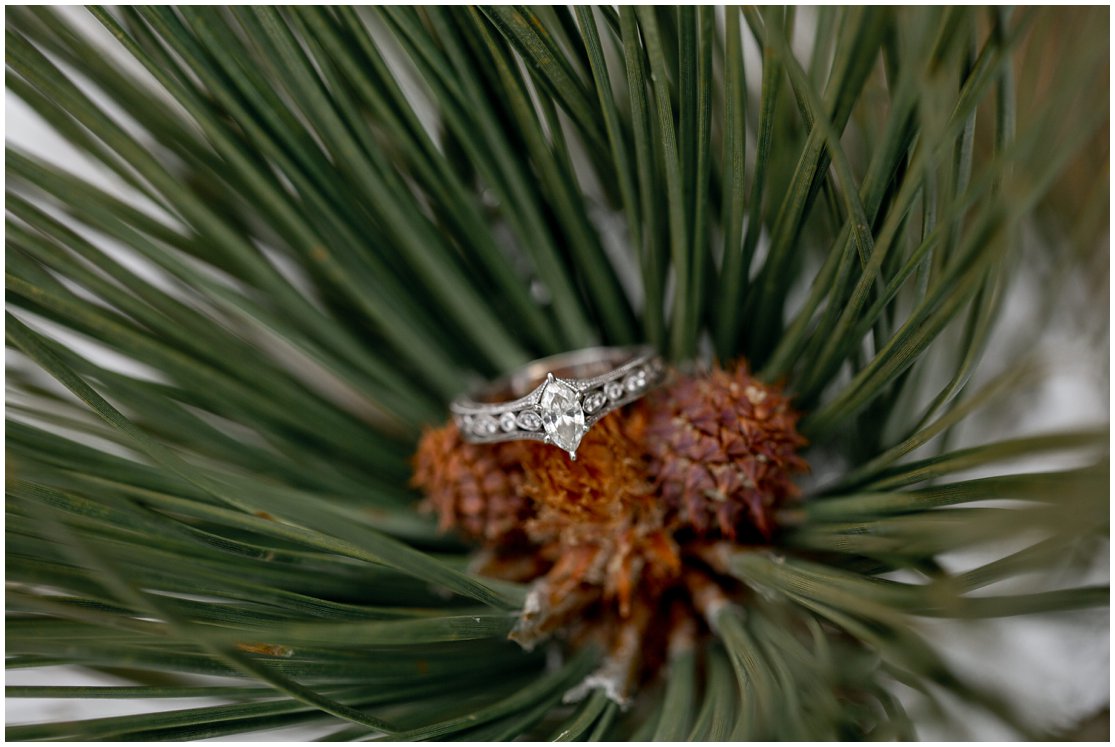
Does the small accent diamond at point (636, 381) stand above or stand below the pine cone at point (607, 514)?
above

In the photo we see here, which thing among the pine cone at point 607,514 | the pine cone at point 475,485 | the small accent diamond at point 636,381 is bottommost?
the pine cone at point 607,514

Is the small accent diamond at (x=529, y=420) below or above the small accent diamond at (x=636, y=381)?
below

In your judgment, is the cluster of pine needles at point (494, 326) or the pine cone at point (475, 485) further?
the pine cone at point (475, 485)
